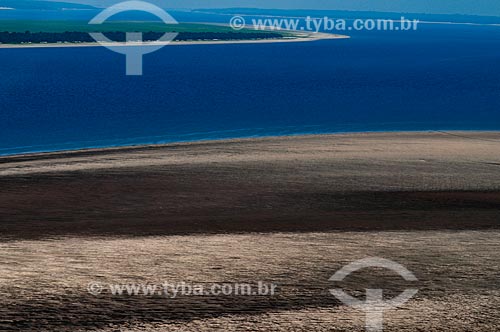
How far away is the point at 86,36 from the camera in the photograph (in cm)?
14862

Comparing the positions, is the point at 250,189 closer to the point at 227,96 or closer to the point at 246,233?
the point at 246,233

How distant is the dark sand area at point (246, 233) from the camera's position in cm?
1429

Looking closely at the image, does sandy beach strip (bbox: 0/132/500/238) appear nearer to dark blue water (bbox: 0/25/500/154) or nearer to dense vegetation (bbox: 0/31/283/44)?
dark blue water (bbox: 0/25/500/154)

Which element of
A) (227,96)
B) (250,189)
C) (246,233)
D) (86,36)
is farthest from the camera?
(86,36)

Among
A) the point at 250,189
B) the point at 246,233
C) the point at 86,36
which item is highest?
the point at 86,36

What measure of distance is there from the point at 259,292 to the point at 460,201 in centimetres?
1125

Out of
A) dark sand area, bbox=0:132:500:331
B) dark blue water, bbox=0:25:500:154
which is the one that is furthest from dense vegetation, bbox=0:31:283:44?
dark sand area, bbox=0:132:500:331

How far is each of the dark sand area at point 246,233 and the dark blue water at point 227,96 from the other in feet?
48.3

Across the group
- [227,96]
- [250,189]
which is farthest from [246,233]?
[227,96]

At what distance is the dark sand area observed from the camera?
46.9ft

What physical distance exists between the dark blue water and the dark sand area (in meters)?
14.7

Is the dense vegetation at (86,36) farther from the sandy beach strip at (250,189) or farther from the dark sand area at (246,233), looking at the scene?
the dark sand area at (246,233)

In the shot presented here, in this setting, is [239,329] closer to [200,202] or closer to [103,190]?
[200,202]

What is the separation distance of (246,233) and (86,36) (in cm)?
13289
